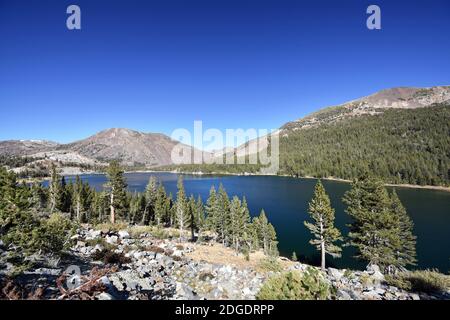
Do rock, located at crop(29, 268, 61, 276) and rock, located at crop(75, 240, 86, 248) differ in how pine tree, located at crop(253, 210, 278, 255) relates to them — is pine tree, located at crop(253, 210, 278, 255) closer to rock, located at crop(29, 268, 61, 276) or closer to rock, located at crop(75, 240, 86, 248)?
rock, located at crop(75, 240, 86, 248)

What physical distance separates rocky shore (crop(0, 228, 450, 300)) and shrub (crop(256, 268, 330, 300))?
1265 mm

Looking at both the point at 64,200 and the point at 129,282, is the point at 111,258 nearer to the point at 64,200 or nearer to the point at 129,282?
the point at 129,282

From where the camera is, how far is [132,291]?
9.88m

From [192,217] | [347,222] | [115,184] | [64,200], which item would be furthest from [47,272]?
[347,222]

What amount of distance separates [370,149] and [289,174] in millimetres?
72386

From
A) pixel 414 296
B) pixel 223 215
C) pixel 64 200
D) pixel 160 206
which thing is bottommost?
pixel 223 215

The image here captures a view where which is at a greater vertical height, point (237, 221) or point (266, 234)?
point (237, 221)

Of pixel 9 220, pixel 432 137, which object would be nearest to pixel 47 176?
pixel 9 220

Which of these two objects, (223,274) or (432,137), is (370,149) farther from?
(223,274)

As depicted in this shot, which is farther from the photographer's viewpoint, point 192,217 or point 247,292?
point 192,217

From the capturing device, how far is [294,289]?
6.84m

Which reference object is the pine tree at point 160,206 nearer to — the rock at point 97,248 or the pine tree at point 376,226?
the rock at point 97,248

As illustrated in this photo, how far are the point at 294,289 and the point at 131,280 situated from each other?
309 inches

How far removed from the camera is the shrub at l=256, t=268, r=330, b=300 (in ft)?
21.5
